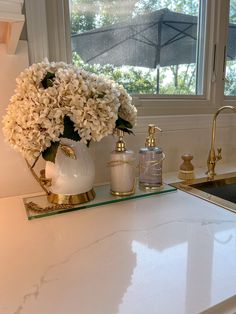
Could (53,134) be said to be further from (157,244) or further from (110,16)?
(110,16)

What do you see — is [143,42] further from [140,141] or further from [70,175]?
[70,175]

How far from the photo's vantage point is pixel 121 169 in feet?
2.93

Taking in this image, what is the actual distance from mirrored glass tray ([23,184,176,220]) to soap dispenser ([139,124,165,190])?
3 centimetres

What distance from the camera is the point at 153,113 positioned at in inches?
48.9

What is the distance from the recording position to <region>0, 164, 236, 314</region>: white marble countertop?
43cm

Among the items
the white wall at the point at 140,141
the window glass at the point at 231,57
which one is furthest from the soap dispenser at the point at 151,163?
the window glass at the point at 231,57

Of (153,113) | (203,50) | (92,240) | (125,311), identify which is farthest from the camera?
(203,50)

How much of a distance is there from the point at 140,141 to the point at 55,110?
54cm

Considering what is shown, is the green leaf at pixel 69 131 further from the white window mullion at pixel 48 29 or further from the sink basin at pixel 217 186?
the sink basin at pixel 217 186

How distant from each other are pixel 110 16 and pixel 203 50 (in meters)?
0.51

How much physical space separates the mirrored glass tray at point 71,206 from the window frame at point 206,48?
392mm

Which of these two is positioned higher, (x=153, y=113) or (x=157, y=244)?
(x=153, y=113)

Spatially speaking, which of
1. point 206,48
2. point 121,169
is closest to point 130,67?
point 206,48

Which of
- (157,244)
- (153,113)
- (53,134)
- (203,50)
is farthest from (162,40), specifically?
(157,244)
